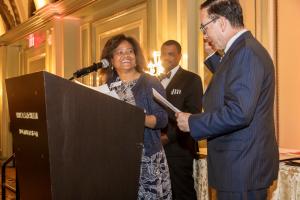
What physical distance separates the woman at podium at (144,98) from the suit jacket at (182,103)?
98 cm

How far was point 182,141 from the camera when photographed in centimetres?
329

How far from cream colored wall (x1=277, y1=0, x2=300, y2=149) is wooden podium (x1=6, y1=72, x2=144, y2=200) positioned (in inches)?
109

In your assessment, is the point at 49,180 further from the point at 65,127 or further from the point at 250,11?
the point at 250,11

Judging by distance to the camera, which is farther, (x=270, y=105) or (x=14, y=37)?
(x=14, y=37)

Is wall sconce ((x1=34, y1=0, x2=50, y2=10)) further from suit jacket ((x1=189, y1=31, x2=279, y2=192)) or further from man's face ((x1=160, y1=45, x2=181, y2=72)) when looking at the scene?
suit jacket ((x1=189, y1=31, x2=279, y2=192))

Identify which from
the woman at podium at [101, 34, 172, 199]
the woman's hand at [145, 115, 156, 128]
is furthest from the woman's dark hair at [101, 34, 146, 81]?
the woman's hand at [145, 115, 156, 128]

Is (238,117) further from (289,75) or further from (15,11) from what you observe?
(15,11)

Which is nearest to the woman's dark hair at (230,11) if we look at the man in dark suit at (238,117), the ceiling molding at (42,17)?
the man in dark suit at (238,117)

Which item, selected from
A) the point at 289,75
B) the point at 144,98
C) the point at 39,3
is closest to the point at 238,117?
the point at 144,98

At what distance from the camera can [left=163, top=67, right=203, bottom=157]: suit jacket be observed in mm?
3254

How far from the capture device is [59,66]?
25.5 feet

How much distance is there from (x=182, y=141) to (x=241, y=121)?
1804 mm

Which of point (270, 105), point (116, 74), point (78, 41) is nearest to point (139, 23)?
point (78, 41)

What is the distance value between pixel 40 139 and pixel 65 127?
0.31 ft
